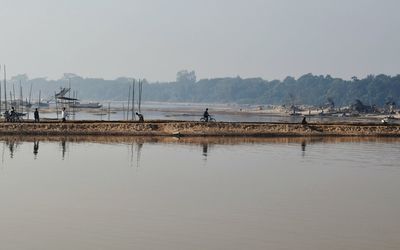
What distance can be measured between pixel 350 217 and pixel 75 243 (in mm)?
7546

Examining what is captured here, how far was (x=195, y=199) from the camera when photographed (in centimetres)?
1994

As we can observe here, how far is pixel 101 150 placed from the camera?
34844 millimetres

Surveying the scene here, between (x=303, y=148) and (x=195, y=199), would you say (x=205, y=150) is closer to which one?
(x=303, y=148)

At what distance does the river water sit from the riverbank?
1000 centimetres

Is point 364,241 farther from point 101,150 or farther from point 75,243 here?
point 101,150

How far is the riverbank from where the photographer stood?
45125mm

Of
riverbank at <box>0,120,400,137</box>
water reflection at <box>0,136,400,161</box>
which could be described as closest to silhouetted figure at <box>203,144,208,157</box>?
water reflection at <box>0,136,400,161</box>

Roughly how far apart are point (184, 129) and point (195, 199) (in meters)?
27.4

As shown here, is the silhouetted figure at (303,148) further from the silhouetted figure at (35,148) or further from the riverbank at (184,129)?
the silhouetted figure at (35,148)

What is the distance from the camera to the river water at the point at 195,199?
49.9 ft

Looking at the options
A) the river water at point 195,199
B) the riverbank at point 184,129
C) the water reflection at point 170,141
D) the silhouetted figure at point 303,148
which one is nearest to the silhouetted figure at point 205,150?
the water reflection at point 170,141

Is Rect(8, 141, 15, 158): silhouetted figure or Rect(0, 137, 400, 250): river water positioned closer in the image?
Rect(0, 137, 400, 250): river water

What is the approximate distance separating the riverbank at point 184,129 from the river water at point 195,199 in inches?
394

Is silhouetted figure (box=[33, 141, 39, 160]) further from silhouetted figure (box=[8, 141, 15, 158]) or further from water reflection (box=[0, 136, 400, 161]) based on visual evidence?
silhouetted figure (box=[8, 141, 15, 158])
